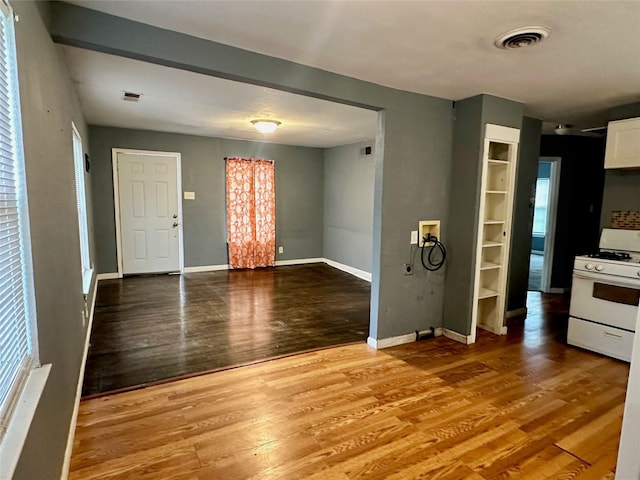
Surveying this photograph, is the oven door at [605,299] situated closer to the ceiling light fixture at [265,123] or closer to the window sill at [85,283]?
the ceiling light fixture at [265,123]

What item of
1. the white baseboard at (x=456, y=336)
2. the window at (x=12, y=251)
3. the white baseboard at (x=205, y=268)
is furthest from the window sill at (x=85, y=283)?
the white baseboard at (x=456, y=336)

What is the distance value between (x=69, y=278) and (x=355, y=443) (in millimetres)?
2005

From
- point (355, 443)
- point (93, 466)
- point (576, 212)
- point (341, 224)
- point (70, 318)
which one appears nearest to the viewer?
point (93, 466)

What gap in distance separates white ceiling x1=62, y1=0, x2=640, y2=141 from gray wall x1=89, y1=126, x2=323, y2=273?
10.0 ft

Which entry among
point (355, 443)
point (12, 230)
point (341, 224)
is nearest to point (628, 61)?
point (355, 443)

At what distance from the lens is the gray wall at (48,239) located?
1.39m

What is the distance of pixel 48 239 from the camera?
171 cm

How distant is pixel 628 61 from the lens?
249 centimetres

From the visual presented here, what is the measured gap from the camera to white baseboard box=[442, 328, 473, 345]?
357 centimetres

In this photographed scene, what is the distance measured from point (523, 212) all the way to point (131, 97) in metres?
4.59

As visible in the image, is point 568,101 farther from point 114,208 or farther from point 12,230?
point 114,208

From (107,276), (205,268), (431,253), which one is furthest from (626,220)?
(107,276)

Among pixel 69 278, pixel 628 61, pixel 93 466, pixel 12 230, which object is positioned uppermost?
pixel 628 61

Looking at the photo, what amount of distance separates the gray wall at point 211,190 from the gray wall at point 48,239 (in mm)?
3732
